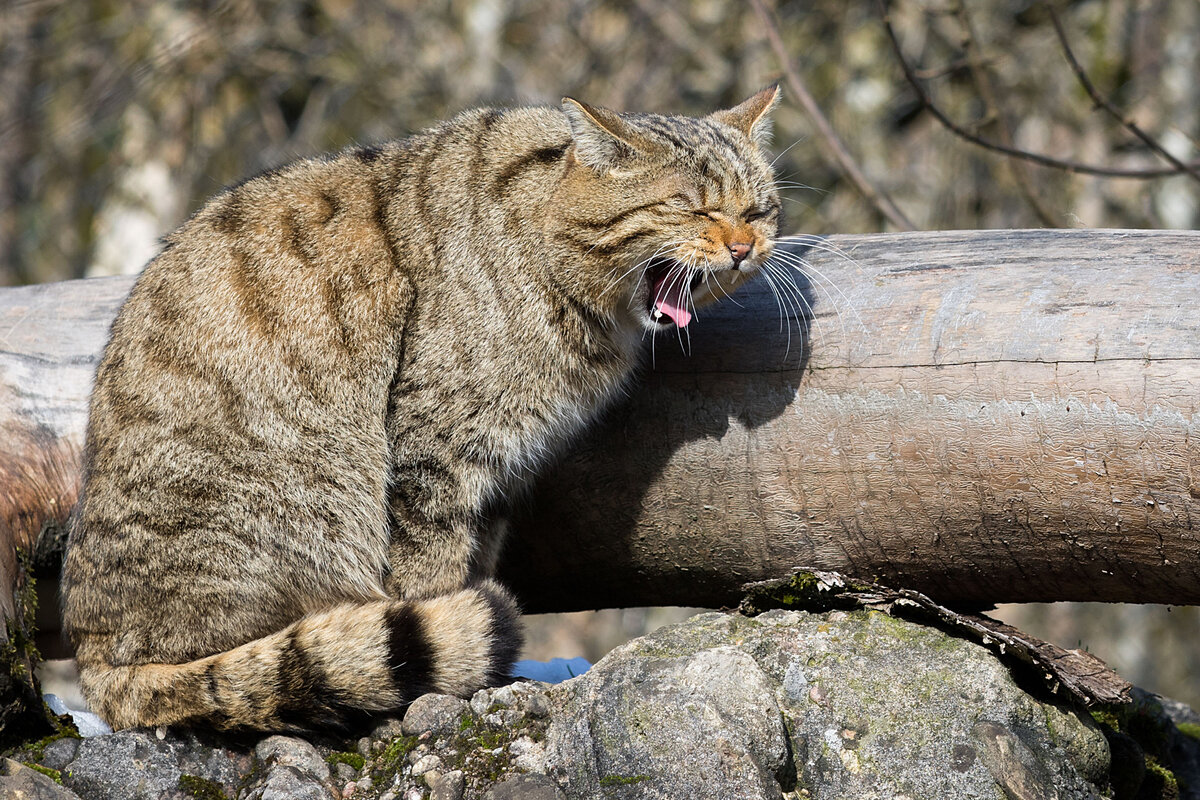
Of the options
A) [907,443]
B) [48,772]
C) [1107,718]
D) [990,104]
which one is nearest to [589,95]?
[990,104]

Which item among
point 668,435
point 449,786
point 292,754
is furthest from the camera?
point 668,435

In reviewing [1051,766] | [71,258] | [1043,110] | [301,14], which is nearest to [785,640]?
[1051,766]

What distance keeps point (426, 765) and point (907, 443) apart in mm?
1535

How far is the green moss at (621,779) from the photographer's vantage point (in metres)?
2.44

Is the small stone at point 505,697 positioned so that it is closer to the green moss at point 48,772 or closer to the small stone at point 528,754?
the small stone at point 528,754

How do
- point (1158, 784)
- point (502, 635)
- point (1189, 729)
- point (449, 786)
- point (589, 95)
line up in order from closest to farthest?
point (449, 786), point (502, 635), point (1158, 784), point (1189, 729), point (589, 95)

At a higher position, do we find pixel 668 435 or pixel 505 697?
pixel 668 435

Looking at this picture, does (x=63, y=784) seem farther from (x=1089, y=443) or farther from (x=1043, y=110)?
(x=1043, y=110)

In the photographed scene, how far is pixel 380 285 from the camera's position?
321 cm

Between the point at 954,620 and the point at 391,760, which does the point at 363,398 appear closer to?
the point at 391,760

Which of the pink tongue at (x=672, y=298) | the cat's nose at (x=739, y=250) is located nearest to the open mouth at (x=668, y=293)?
the pink tongue at (x=672, y=298)

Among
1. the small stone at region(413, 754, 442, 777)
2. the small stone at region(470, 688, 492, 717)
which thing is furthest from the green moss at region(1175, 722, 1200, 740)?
the small stone at region(413, 754, 442, 777)

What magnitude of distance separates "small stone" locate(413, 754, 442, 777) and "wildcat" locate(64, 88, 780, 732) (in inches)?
8.4

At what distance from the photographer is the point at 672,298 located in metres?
3.16
